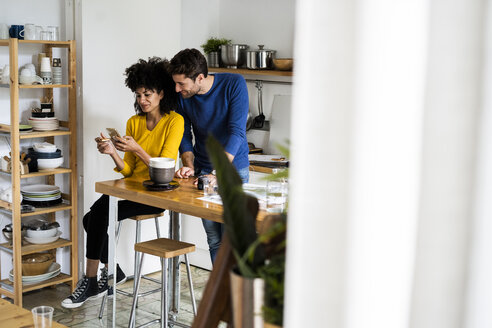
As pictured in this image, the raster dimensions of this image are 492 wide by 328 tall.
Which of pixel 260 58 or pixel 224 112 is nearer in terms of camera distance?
pixel 224 112

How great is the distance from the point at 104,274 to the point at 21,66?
→ 1.60 metres

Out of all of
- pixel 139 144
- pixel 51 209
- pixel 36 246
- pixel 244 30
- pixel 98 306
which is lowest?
pixel 98 306

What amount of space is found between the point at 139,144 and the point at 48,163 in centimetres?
81

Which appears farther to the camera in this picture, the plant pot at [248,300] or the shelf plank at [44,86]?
the shelf plank at [44,86]

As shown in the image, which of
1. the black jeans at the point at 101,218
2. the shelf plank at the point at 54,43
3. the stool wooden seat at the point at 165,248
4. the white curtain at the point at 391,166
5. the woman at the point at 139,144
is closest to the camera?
the white curtain at the point at 391,166

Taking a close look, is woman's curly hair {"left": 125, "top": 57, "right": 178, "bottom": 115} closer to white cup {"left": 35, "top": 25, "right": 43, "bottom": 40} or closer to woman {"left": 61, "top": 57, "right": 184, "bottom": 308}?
woman {"left": 61, "top": 57, "right": 184, "bottom": 308}

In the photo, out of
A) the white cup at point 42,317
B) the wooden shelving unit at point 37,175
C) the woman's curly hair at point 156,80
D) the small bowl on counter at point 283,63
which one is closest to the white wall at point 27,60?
the wooden shelving unit at point 37,175

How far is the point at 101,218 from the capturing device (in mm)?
3832

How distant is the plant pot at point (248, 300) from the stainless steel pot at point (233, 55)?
13.6ft

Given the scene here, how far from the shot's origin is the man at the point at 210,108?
3459 millimetres

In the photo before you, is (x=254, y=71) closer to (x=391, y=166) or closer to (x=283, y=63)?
(x=283, y=63)

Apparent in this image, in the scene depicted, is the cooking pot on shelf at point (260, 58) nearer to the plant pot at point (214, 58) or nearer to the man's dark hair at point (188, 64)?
the plant pot at point (214, 58)

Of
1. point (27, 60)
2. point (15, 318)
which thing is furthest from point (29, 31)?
point (15, 318)

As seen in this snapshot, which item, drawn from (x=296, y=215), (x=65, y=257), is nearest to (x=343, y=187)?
(x=296, y=215)
